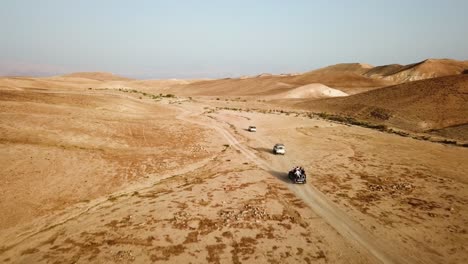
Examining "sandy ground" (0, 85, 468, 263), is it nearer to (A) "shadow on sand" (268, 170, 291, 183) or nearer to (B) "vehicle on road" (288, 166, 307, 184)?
(A) "shadow on sand" (268, 170, 291, 183)

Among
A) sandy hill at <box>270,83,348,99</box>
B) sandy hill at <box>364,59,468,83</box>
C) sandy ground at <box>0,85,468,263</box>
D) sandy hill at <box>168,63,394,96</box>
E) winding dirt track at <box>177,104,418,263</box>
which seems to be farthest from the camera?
sandy hill at <box>364,59,468,83</box>

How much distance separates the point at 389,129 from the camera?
5381 cm

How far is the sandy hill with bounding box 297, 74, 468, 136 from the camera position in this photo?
2235 inches

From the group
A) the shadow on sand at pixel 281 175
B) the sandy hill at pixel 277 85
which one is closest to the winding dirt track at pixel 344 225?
the shadow on sand at pixel 281 175

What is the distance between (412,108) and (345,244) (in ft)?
181

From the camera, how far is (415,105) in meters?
64.1

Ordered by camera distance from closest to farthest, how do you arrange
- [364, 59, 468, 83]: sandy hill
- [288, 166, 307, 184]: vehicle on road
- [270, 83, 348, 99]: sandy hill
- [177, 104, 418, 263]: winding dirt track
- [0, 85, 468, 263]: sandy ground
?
[177, 104, 418, 263]: winding dirt track < [0, 85, 468, 263]: sandy ground < [288, 166, 307, 184]: vehicle on road < [270, 83, 348, 99]: sandy hill < [364, 59, 468, 83]: sandy hill

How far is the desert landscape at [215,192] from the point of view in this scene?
53.6 feet

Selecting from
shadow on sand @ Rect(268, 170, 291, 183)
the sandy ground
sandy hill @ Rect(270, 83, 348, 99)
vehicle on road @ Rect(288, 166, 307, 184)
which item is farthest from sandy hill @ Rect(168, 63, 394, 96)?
vehicle on road @ Rect(288, 166, 307, 184)

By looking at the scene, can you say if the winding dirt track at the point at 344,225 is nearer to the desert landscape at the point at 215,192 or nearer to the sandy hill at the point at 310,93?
the desert landscape at the point at 215,192

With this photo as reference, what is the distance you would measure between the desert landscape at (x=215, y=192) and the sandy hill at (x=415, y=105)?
7.96m

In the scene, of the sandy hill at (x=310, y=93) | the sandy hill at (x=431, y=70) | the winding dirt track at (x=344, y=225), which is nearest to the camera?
the winding dirt track at (x=344, y=225)

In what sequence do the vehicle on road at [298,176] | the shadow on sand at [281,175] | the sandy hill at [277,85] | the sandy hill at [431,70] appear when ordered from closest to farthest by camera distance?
the vehicle on road at [298,176] → the shadow on sand at [281,175] → the sandy hill at [277,85] → the sandy hill at [431,70]

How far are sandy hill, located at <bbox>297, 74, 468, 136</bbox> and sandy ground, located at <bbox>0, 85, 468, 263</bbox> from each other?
18994mm
